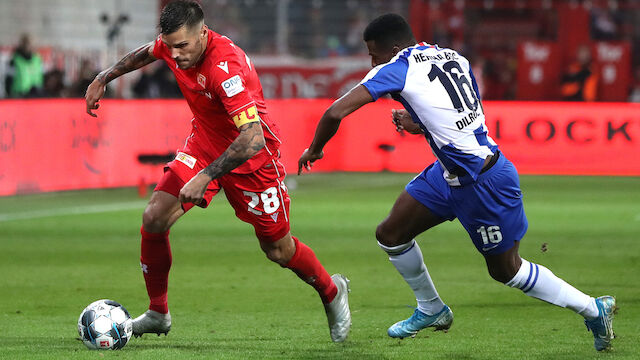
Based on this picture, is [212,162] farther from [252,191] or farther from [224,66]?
[224,66]

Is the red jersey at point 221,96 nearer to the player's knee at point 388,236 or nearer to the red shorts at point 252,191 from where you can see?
the red shorts at point 252,191

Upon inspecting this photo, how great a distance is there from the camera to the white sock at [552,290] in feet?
20.3

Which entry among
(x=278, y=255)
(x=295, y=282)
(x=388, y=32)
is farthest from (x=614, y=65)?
(x=388, y=32)

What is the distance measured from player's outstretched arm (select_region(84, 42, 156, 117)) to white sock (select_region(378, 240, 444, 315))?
5.99 ft

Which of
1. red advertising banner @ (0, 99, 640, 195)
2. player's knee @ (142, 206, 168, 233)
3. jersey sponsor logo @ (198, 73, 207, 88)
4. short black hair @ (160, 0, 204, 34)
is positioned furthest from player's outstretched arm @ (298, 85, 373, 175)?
red advertising banner @ (0, 99, 640, 195)

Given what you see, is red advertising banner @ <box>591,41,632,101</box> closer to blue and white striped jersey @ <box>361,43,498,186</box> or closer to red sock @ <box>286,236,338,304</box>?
red sock @ <box>286,236,338,304</box>

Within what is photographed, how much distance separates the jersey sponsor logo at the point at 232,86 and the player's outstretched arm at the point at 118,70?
1005 mm

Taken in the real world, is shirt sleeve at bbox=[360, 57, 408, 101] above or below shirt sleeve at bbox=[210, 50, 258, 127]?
above

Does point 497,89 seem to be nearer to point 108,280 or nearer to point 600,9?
point 600,9

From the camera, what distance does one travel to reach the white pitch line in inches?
542

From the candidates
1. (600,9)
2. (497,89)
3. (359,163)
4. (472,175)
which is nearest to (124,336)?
(472,175)

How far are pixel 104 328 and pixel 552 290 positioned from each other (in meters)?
2.45

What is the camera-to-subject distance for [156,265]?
667 cm

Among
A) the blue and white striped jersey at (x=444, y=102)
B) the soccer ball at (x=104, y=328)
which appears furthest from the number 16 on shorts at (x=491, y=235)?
the soccer ball at (x=104, y=328)
